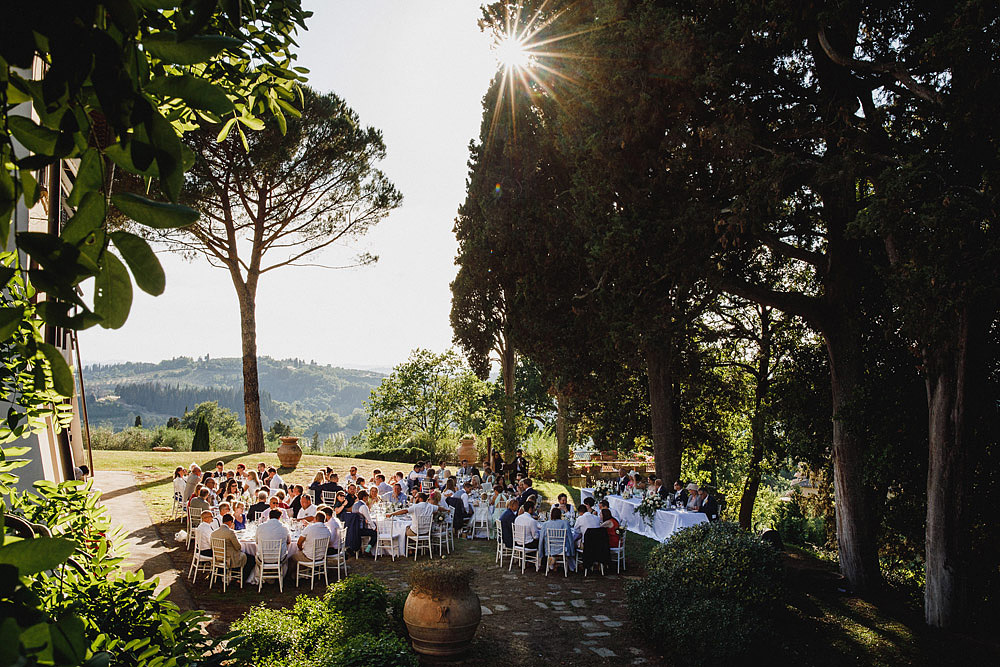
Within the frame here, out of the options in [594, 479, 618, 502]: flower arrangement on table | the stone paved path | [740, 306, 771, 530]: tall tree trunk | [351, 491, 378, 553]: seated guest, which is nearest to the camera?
the stone paved path

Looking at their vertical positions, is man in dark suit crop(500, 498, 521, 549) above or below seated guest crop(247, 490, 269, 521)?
below

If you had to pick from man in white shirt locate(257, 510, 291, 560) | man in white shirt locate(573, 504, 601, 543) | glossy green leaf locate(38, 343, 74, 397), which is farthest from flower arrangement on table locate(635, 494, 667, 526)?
glossy green leaf locate(38, 343, 74, 397)

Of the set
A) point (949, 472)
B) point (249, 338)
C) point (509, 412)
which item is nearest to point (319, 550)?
point (949, 472)

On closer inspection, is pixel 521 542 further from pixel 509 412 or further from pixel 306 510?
pixel 509 412

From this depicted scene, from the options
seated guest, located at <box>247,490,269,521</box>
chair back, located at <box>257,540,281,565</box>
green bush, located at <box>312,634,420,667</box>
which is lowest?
chair back, located at <box>257,540,281,565</box>

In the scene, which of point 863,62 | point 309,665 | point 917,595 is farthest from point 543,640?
point 863,62

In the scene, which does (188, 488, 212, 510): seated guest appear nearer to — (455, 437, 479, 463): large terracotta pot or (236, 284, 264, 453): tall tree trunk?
(236, 284, 264, 453): tall tree trunk

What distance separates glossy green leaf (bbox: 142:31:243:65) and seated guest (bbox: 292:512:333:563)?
11040 mm

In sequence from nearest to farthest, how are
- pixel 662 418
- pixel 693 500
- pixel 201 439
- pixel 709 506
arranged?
pixel 709 506 < pixel 693 500 < pixel 662 418 < pixel 201 439

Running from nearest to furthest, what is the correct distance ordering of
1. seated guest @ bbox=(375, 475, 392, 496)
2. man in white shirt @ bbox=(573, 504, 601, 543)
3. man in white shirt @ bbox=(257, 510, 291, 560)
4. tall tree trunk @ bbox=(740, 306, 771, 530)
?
1. man in white shirt @ bbox=(257, 510, 291, 560)
2. man in white shirt @ bbox=(573, 504, 601, 543)
3. seated guest @ bbox=(375, 475, 392, 496)
4. tall tree trunk @ bbox=(740, 306, 771, 530)

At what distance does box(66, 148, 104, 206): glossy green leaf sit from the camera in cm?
71

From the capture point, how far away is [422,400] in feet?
105

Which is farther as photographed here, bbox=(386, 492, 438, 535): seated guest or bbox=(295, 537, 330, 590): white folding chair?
bbox=(386, 492, 438, 535): seated guest

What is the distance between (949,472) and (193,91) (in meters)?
11.1
